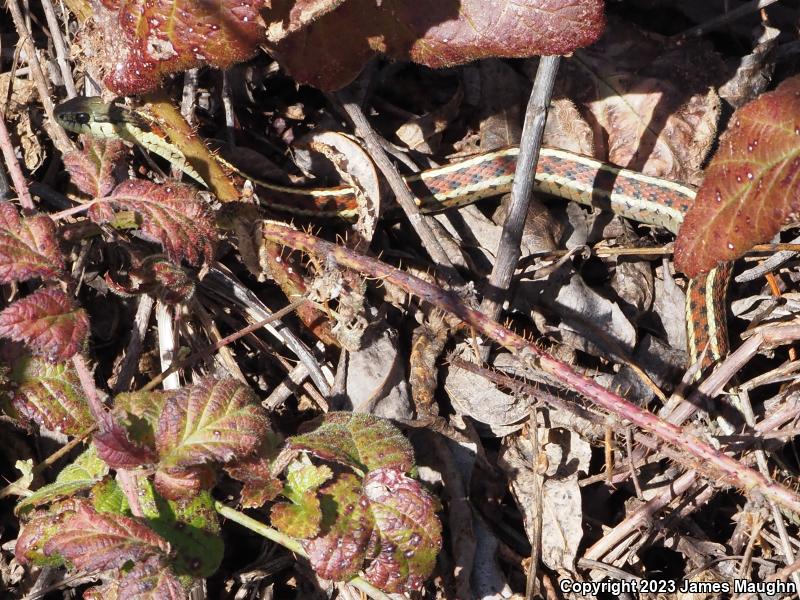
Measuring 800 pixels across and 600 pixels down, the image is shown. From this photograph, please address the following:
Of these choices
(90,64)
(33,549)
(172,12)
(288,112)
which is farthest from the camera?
(288,112)

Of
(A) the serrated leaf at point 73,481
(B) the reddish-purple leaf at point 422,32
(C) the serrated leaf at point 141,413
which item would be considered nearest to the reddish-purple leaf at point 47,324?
(C) the serrated leaf at point 141,413

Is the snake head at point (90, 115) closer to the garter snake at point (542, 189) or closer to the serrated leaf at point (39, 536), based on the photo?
the garter snake at point (542, 189)

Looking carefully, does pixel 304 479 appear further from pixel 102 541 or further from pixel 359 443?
pixel 102 541

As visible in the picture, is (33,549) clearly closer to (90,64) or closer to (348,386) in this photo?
(348,386)

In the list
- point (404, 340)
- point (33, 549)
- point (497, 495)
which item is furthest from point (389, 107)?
point (33, 549)

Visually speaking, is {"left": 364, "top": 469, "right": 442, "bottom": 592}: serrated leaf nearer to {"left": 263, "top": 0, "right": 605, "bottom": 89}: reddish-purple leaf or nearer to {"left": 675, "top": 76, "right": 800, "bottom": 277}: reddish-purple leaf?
{"left": 675, "top": 76, "right": 800, "bottom": 277}: reddish-purple leaf

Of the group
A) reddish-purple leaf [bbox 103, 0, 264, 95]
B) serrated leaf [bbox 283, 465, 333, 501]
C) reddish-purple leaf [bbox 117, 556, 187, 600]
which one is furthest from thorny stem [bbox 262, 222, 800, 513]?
reddish-purple leaf [bbox 117, 556, 187, 600]

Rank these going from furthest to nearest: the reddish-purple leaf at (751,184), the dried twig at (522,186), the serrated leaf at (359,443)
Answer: the dried twig at (522,186)
the serrated leaf at (359,443)
the reddish-purple leaf at (751,184)
